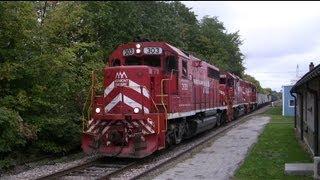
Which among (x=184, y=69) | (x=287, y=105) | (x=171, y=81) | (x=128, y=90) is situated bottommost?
(x=287, y=105)

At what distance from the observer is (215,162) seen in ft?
48.3

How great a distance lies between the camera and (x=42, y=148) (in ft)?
54.0

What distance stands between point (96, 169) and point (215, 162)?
3.56m

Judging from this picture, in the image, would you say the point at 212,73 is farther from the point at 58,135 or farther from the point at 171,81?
the point at 58,135

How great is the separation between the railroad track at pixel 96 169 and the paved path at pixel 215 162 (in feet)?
4.68

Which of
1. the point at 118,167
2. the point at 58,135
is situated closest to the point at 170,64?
the point at 118,167

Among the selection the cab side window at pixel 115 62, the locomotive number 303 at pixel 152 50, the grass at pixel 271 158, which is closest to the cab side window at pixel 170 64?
the locomotive number 303 at pixel 152 50

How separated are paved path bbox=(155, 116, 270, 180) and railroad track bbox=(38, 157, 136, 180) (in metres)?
1.43

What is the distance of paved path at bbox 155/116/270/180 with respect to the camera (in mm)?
12359

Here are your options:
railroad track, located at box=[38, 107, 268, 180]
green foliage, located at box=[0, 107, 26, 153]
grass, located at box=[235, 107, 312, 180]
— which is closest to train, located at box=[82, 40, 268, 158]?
railroad track, located at box=[38, 107, 268, 180]

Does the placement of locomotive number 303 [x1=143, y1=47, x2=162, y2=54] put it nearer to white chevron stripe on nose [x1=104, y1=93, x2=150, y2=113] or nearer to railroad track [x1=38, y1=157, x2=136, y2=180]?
white chevron stripe on nose [x1=104, y1=93, x2=150, y2=113]

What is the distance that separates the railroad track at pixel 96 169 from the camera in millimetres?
12297

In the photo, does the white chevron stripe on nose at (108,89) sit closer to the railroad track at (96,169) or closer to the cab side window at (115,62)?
the cab side window at (115,62)

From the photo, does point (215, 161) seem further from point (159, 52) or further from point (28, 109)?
point (28, 109)
